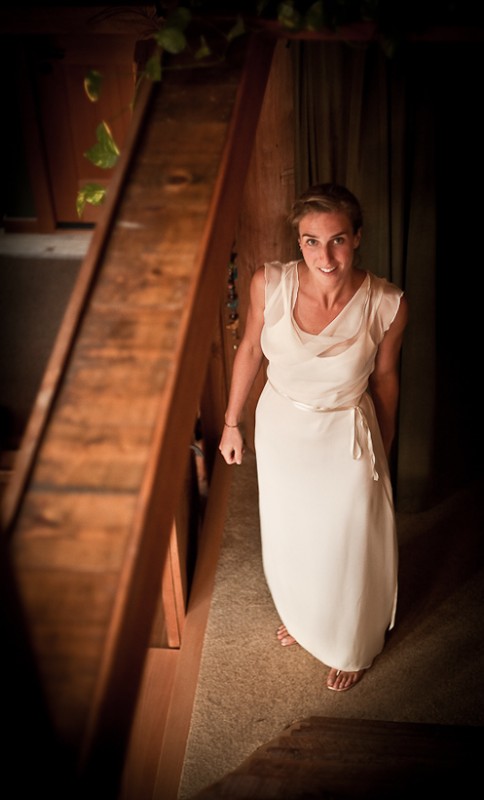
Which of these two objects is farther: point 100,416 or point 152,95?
point 152,95

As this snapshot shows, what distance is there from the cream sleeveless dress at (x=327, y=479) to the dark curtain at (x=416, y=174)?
1.71 ft

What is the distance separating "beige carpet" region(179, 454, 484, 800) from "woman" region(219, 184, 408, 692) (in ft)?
0.31

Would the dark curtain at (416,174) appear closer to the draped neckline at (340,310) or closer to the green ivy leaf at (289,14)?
the draped neckline at (340,310)

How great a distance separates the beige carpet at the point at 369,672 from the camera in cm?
251

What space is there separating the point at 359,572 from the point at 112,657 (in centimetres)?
162

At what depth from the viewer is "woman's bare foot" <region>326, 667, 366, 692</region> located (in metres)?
2.61

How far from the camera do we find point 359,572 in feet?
8.09

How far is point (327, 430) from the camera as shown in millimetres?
2252

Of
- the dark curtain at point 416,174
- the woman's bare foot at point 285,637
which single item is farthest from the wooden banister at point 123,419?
the woman's bare foot at point 285,637

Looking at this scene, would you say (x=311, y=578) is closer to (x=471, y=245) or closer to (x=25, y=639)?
(x=471, y=245)

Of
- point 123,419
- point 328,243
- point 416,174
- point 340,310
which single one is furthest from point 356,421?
point 123,419

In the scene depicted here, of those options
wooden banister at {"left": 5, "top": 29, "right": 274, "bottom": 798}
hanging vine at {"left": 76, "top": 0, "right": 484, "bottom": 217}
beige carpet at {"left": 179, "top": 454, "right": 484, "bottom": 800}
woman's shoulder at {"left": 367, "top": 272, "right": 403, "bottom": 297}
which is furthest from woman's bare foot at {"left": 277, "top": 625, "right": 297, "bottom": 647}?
hanging vine at {"left": 76, "top": 0, "right": 484, "bottom": 217}

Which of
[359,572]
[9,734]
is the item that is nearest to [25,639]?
[9,734]

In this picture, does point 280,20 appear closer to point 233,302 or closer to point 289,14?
point 289,14
